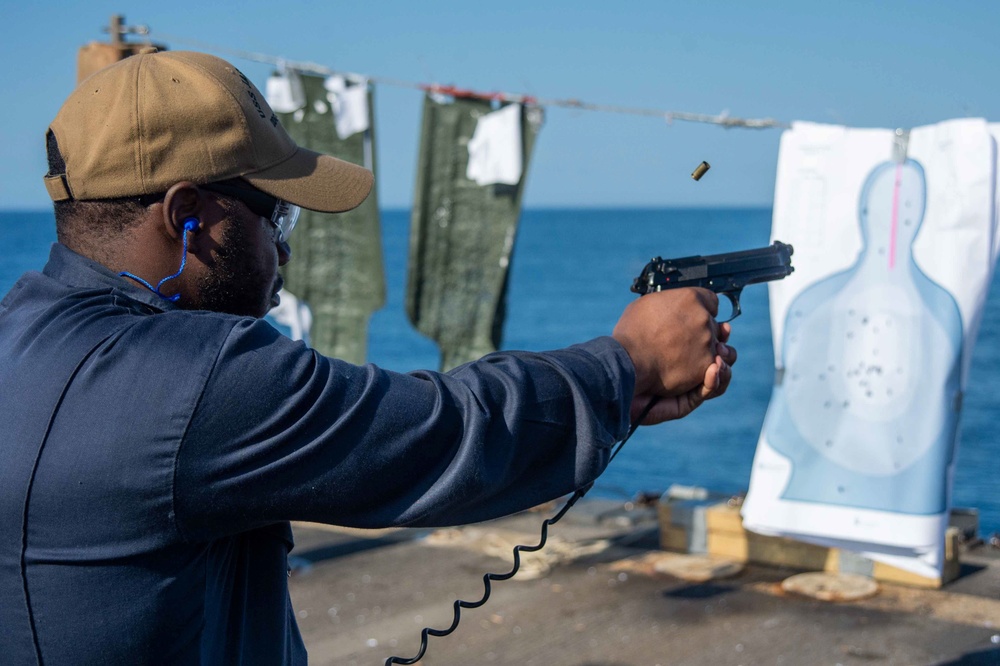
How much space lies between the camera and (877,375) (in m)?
4.41

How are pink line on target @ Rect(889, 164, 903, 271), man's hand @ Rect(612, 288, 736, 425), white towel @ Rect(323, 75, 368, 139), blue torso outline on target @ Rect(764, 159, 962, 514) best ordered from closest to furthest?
man's hand @ Rect(612, 288, 736, 425)
blue torso outline on target @ Rect(764, 159, 962, 514)
pink line on target @ Rect(889, 164, 903, 271)
white towel @ Rect(323, 75, 368, 139)

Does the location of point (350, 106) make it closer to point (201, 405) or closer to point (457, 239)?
point (457, 239)

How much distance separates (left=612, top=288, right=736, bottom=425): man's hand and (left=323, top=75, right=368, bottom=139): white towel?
16.5 feet

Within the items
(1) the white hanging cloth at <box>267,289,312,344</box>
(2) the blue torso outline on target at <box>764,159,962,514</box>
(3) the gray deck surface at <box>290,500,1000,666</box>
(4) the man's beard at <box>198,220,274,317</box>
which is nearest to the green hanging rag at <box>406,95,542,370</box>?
(1) the white hanging cloth at <box>267,289,312,344</box>

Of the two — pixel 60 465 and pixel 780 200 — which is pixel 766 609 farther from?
pixel 60 465

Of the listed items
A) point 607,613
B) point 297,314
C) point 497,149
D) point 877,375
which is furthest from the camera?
point 297,314

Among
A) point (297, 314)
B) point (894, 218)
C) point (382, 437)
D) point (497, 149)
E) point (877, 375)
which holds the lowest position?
point (297, 314)

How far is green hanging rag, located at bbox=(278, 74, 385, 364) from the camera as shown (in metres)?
6.50

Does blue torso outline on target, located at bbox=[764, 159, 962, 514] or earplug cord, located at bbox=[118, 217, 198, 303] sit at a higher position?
earplug cord, located at bbox=[118, 217, 198, 303]

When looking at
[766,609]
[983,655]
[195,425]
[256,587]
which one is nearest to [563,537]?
[766,609]

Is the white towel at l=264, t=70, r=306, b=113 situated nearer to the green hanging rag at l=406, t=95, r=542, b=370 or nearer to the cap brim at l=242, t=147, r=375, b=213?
the green hanging rag at l=406, t=95, r=542, b=370

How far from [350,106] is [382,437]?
5.33 meters

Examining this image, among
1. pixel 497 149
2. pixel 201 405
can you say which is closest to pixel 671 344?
pixel 201 405

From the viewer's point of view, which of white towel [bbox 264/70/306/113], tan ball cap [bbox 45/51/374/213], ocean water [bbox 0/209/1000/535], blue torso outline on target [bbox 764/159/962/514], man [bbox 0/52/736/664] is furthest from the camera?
ocean water [bbox 0/209/1000/535]
